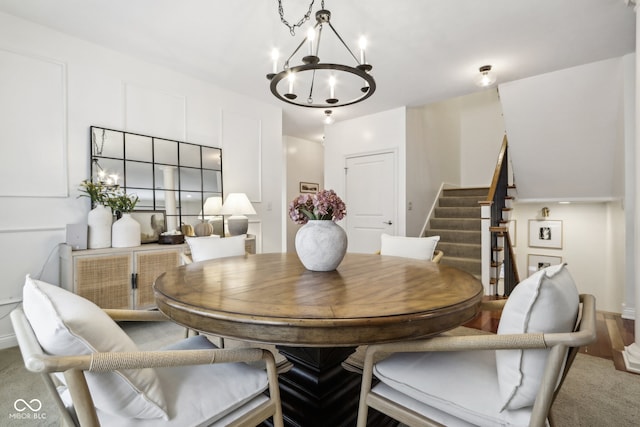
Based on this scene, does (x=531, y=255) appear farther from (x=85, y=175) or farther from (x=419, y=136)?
(x=85, y=175)

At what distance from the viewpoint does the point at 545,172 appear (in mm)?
4234

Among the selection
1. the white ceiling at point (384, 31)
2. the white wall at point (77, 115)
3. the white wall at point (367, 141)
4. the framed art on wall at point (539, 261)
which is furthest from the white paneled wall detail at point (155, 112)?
the framed art on wall at point (539, 261)

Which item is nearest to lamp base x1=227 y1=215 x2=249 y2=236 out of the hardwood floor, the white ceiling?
the white ceiling

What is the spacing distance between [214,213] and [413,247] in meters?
2.36

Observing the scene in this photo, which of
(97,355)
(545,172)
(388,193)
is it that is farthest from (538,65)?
(97,355)

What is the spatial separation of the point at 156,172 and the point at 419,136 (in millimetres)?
3766

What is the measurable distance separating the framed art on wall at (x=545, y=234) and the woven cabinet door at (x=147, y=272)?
5.81 metres

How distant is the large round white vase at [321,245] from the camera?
61.7 inches

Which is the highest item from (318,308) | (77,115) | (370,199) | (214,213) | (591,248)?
(77,115)

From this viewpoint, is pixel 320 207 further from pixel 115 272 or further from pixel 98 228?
pixel 98 228

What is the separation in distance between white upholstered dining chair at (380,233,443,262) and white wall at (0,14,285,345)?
91.3 inches

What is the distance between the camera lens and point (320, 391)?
1.44 metres

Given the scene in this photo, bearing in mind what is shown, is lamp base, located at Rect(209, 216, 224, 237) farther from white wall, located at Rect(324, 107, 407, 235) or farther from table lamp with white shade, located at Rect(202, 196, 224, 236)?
white wall, located at Rect(324, 107, 407, 235)

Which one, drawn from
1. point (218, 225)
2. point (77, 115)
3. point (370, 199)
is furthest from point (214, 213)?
point (370, 199)
